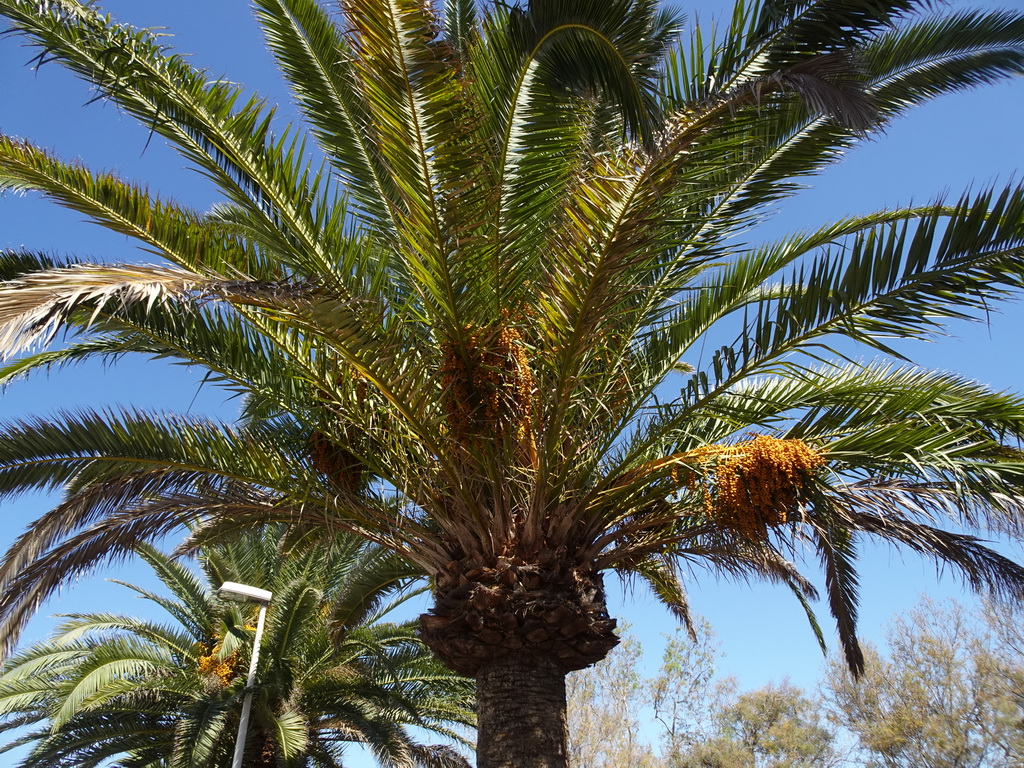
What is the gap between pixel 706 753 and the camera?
2556 cm

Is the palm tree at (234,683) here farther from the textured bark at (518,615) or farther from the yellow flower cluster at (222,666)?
the textured bark at (518,615)

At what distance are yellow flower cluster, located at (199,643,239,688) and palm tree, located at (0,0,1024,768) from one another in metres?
7.14

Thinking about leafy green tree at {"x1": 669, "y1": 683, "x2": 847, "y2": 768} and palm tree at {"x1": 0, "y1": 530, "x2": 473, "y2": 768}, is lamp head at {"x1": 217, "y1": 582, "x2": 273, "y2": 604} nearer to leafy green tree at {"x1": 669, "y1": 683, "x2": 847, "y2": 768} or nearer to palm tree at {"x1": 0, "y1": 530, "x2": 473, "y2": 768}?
palm tree at {"x1": 0, "y1": 530, "x2": 473, "y2": 768}

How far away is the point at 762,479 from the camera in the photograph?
5.41m

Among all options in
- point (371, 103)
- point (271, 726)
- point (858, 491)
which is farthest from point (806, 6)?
point (271, 726)

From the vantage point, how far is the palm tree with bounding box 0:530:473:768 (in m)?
11.7

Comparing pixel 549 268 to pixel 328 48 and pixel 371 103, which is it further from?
pixel 328 48

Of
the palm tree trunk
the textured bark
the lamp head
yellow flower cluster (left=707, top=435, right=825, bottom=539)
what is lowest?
the palm tree trunk

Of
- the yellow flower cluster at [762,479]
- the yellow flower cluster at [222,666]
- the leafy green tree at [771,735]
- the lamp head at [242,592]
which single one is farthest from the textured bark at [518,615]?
the leafy green tree at [771,735]

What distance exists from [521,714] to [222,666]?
9.17 metres

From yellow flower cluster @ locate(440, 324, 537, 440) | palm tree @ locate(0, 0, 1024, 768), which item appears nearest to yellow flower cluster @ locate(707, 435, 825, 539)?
palm tree @ locate(0, 0, 1024, 768)

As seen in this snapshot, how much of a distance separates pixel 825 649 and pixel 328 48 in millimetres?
7950

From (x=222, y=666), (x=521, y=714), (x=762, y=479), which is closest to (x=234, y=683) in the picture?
(x=222, y=666)

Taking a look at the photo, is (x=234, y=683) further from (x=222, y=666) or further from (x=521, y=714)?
(x=521, y=714)
